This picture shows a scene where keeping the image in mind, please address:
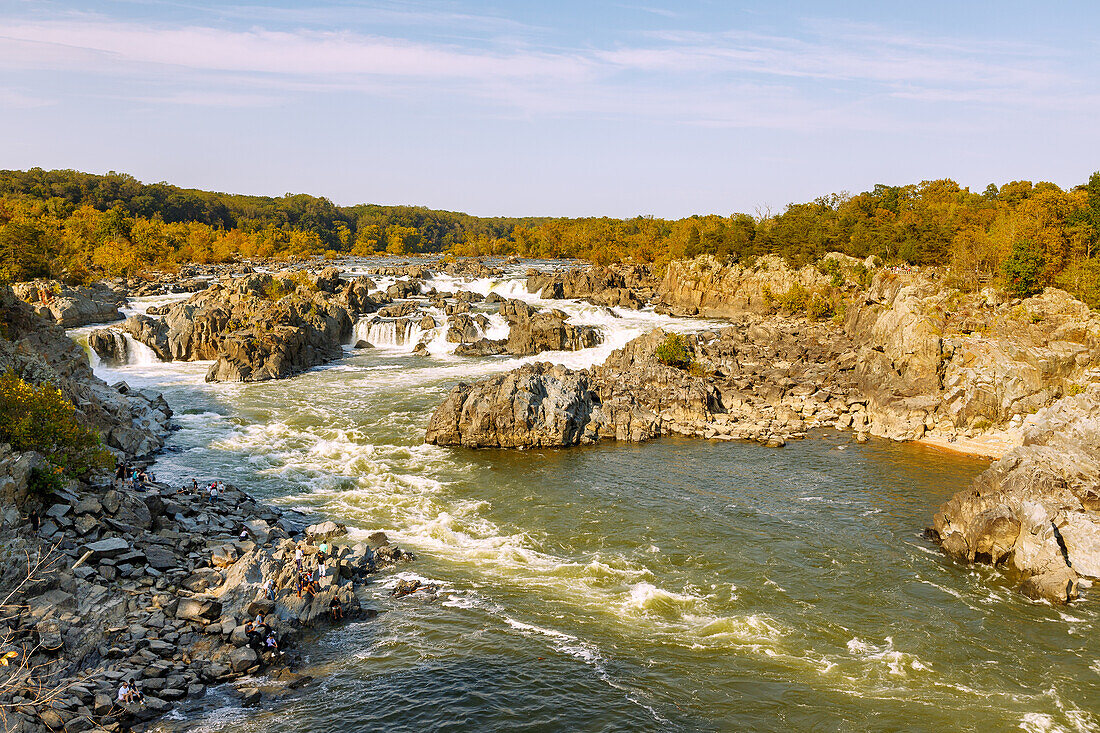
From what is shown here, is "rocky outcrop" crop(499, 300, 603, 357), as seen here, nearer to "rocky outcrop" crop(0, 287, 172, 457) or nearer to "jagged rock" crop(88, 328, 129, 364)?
"rocky outcrop" crop(0, 287, 172, 457)

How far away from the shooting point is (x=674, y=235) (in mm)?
137875

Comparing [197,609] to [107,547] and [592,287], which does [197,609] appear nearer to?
[107,547]

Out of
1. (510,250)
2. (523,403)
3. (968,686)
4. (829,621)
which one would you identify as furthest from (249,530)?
(510,250)

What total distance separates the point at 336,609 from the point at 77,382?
2684 cm

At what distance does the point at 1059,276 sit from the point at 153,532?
63.6 m

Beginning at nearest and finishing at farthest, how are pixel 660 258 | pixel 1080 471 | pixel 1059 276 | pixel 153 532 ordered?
pixel 153 532 < pixel 1080 471 < pixel 1059 276 < pixel 660 258

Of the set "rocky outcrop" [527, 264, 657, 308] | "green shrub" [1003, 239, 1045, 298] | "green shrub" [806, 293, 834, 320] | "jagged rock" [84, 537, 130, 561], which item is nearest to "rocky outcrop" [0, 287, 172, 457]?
"jagged rock" [84, 537, 130, 561]

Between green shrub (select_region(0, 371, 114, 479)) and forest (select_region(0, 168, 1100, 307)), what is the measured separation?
20255 mm

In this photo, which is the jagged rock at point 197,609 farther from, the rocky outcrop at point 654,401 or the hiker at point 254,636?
the rocky outcrop at point 654,401

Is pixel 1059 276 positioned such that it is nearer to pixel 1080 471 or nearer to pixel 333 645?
pixel 1080 471

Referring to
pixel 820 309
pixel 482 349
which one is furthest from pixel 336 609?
pixel 820 309

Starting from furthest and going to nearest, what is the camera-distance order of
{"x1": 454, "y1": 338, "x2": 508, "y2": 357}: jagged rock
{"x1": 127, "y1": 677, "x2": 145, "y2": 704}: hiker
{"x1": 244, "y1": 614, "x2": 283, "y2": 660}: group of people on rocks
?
1. {"x1": 454, "y1": 338, "x2": 508, "y2": 357}: jagged rock
2. {"x1": 244, "y1": 614, "x2": 283, "y2": 660}: group of people on rocks
3. {"x1": 127, "y1": 677, "x2": 145, "y2": 704}: hiker

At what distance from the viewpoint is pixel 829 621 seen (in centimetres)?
2409

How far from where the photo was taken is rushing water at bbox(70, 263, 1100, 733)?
63.5ft
